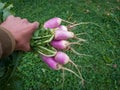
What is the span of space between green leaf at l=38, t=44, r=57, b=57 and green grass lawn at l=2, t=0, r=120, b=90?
1.12m

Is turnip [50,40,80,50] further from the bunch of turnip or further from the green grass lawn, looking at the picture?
the green grass lawn

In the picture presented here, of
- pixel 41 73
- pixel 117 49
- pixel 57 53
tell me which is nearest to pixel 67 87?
pixel 41 73

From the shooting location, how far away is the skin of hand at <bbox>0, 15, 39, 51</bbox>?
1684 millimetres

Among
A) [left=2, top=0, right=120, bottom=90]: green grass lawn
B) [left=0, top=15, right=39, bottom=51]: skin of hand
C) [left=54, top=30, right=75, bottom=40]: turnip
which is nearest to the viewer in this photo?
[left=0, top=15, right=39, bottom=51]: skin of hand

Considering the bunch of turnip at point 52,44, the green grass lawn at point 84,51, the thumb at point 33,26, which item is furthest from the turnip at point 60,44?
the green grass lawn at point 84,51

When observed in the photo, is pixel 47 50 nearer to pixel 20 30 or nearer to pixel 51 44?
pixel 51 44

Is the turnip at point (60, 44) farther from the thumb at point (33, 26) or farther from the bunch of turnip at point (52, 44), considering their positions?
the thumb at point (33, 26)

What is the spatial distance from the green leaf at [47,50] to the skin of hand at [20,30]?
0.41 ft

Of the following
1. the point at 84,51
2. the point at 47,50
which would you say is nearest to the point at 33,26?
the point at 47,50

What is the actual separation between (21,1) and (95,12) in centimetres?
103

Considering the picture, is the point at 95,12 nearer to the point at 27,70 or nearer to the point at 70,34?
the point at 27,70

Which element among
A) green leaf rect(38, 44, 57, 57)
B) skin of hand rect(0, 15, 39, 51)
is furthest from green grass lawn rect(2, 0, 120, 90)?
skin of hand rect(0, 15, 39, 51)

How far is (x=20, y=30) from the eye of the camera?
169 centimetres

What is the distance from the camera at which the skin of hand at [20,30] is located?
5.52ft
